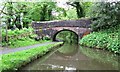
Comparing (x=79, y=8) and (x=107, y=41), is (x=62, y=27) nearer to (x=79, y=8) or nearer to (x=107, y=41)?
(x=79, y=8)

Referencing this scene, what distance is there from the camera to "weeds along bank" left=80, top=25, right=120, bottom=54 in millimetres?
9281

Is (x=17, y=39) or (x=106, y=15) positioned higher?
(x=106, y=15)

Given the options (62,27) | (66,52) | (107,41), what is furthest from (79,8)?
(107,41)

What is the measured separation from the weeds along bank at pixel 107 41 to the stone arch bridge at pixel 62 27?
57.6 inches

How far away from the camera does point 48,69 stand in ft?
20.6

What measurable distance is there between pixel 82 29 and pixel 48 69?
8.21 metres

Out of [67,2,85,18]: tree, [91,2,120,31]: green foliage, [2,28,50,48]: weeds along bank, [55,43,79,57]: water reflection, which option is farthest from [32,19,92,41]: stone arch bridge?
[67,2,85,18]: tree

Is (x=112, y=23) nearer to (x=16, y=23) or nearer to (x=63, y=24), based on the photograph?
(x=63, y=24)

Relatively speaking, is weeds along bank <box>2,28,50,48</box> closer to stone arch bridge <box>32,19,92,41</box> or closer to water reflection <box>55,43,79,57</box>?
stone arch bridge <box>32,19,92,41</box>

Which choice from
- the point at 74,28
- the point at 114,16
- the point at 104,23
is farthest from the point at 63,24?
the point at 114,16

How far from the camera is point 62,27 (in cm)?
1457

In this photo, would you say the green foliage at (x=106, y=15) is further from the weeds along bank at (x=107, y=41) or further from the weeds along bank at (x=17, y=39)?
the weeds along bank at (x=17, y=39)

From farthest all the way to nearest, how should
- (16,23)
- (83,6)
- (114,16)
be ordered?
(83,6) < (16,23) < (114,16)

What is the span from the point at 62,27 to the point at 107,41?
4.81 m
